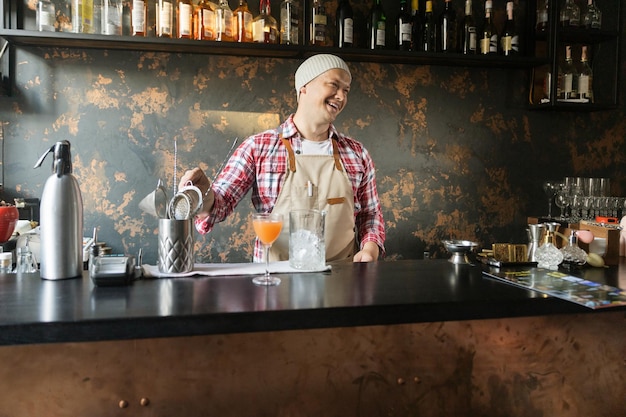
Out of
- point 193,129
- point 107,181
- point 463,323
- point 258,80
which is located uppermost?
point 258,80

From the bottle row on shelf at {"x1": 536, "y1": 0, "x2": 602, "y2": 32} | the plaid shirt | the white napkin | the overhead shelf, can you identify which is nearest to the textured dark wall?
the overhead shelf

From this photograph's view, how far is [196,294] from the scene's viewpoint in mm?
1178

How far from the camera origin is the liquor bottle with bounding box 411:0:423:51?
285cm

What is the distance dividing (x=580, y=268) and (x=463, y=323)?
644 millimetres

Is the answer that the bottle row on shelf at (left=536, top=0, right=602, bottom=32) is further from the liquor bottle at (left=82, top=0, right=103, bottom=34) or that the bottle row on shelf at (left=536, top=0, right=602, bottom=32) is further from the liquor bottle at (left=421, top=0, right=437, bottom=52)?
the liquor bottle at (left=82, top=0, right=103, bottom=34)

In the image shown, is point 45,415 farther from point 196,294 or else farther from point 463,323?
point 463,323

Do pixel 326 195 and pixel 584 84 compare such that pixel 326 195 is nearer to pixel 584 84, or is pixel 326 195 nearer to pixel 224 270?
pixel 224 270

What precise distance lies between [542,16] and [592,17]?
0.32 meters

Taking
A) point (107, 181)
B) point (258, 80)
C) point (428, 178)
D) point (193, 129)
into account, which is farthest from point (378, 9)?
point (107, 181)

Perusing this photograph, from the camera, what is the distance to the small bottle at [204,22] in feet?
8.34

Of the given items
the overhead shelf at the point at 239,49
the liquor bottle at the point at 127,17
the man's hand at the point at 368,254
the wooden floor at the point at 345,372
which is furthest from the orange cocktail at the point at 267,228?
the liquor bottle at the point at 127,17

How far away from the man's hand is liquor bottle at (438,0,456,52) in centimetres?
137

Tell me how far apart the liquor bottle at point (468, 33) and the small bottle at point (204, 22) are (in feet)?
4.38

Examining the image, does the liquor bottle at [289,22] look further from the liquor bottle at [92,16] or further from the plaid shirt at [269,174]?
the liquor bottle at [92,16]
